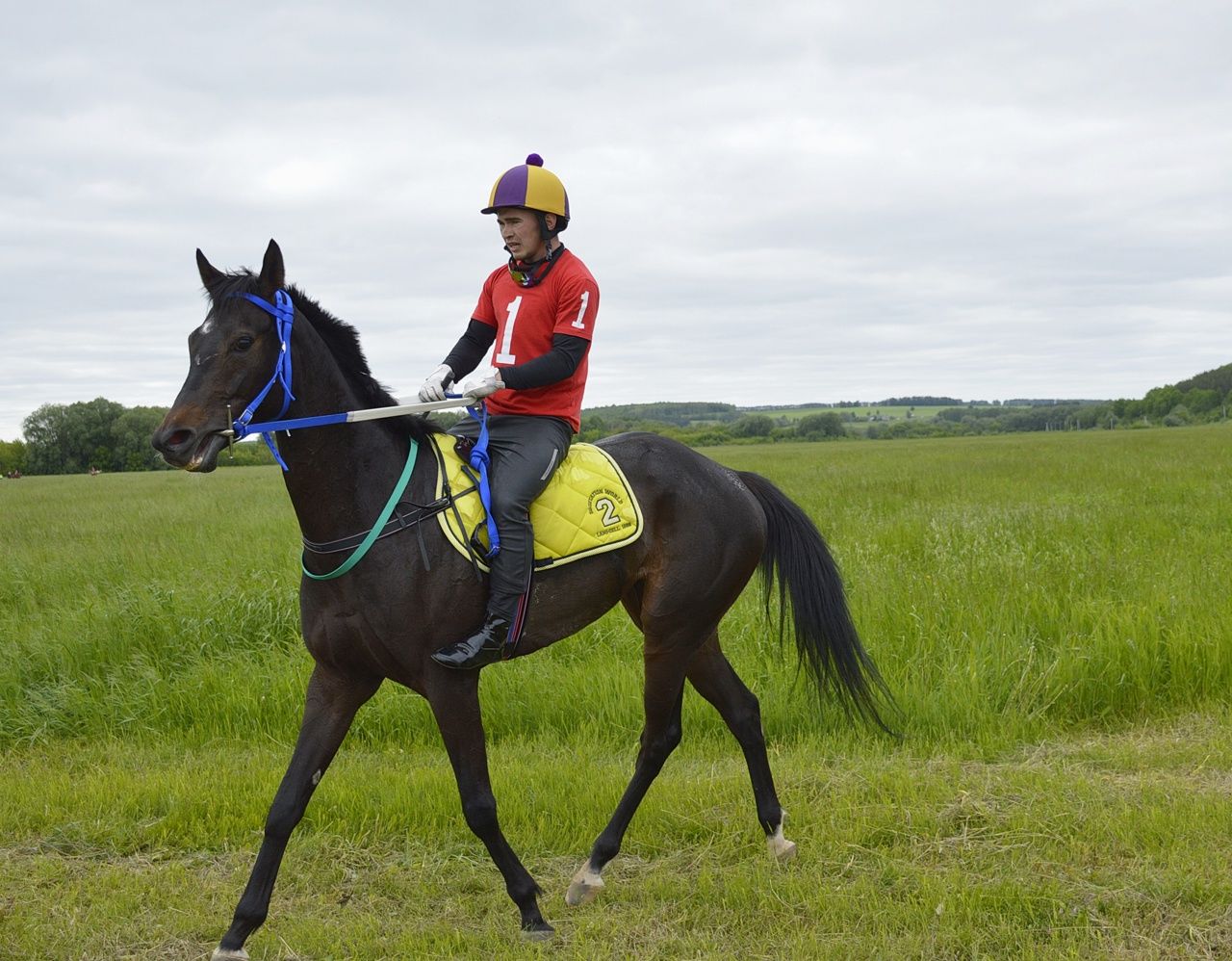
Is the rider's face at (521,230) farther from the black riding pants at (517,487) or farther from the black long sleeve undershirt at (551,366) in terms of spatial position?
the black riding pants at (517,487)

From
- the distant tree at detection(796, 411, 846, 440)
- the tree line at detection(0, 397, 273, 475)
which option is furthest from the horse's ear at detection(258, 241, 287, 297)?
the distant tree at detection(796, 411, 846, 440)

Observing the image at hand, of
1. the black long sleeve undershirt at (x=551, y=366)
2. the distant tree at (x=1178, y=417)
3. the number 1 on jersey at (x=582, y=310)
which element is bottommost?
the black long sleeve undershirt at (x=551, y=366)

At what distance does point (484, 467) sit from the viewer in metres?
4.41

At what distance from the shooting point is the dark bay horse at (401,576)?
387 centimetres

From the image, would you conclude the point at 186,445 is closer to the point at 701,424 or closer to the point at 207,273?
the point at 207,273

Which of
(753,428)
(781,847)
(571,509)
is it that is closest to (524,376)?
(571,509)

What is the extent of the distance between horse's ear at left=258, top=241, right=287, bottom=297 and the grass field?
2745mm

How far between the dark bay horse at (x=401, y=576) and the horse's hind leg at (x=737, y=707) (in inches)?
0.6

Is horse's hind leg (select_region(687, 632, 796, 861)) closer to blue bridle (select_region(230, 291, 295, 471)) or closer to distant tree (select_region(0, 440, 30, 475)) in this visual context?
blue bridle (select_region(230, 291, 295, 471))

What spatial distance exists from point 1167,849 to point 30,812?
19.5ft

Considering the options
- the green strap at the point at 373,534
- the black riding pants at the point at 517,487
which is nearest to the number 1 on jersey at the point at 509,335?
the black riding pants at the point at 517,487

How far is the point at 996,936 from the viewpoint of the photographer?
3910 millimetres

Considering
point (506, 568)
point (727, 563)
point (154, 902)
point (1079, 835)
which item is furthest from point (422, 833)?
point (1079, 835)

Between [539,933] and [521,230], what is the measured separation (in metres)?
3.10
